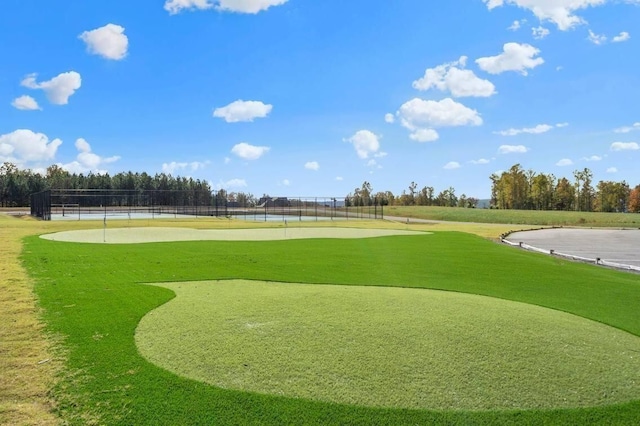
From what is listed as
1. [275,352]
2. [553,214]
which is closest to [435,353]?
[275,352]

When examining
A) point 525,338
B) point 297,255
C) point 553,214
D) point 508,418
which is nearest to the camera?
point 508,418

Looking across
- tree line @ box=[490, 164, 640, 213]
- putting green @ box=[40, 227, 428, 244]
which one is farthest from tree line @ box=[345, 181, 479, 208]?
putting green @ box=[40, 227, 428, 244]

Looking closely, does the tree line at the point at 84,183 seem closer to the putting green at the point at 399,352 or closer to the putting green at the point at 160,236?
the putting green at the point at 160,236

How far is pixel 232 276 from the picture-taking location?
35.4 feet

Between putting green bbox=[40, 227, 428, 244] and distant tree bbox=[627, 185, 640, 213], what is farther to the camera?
distant tree bbox=[627, 185, 640, 213]

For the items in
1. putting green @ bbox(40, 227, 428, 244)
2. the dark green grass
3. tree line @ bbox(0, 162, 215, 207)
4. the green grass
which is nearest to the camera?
the dark green grass

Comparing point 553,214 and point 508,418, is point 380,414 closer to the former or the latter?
Answer: point 508,418

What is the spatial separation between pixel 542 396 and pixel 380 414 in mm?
1618

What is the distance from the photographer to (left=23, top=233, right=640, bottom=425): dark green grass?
400 cm

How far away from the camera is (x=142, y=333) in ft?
19.6

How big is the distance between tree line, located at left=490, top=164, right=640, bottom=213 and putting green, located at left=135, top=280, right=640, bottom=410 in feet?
282

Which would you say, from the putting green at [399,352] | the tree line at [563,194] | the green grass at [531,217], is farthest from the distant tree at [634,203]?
the putting green at [399,352]

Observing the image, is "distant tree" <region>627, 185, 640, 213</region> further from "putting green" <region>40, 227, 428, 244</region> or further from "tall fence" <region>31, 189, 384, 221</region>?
"putting green" <region>40, 227, 428, 244</region>

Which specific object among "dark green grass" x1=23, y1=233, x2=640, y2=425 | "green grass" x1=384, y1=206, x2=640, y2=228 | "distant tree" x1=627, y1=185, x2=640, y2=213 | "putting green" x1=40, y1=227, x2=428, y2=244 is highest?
"distant tree" x1=627, y1=185, x2=640, y2=213
